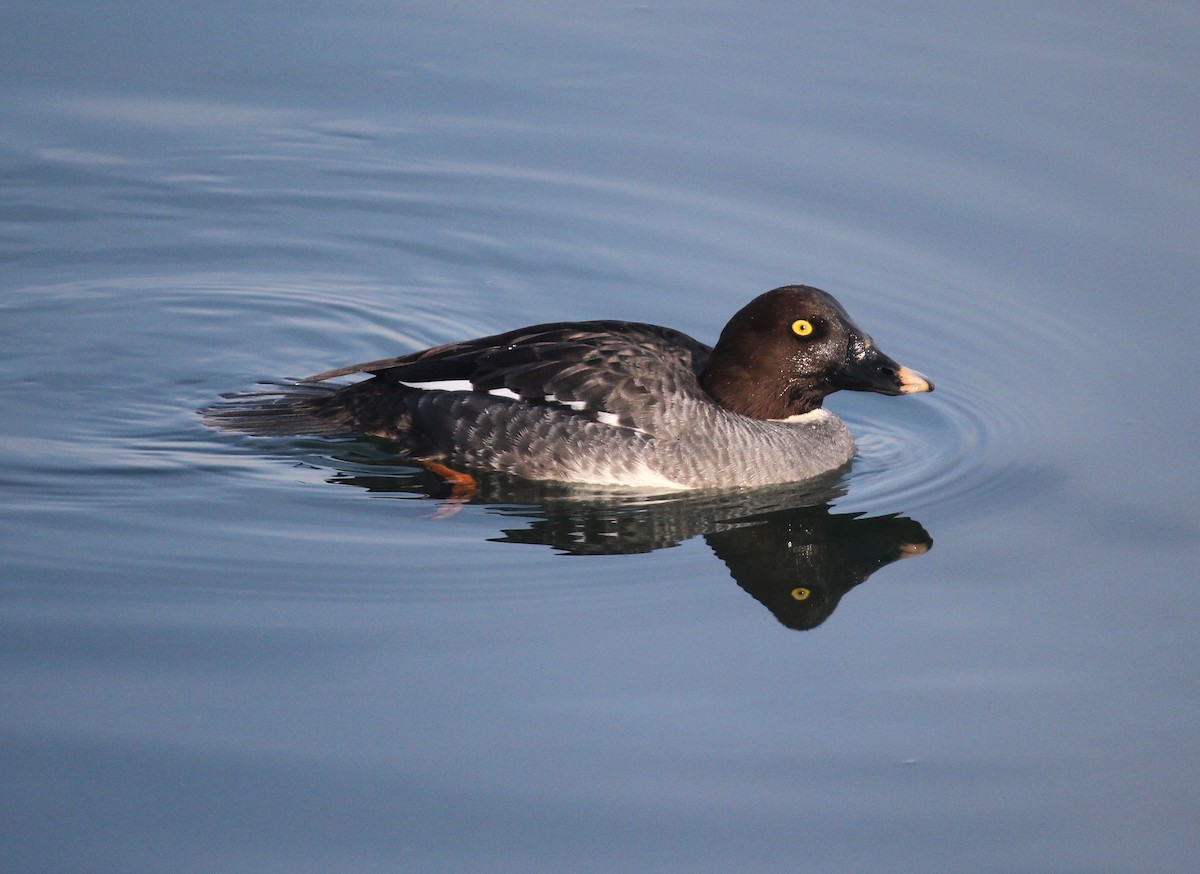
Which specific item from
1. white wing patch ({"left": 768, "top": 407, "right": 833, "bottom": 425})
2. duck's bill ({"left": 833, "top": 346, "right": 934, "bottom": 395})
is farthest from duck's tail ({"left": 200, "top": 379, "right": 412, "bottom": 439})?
duck's bill ({"left": 833, "top": 346, "right": 934, "bottom": 395})

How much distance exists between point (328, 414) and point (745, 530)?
3.06 metres

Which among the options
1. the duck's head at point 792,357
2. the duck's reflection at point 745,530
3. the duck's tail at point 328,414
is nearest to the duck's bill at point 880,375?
the duck's head at point 792,357

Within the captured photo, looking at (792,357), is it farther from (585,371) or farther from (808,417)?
(585,371)

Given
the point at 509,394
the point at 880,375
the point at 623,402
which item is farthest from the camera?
the point at 880,375

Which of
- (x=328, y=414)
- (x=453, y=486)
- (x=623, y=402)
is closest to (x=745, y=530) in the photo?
(x=623, y=402)

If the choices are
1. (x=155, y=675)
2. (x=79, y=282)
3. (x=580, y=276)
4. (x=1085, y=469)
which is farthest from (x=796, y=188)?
(x=155, y=675)

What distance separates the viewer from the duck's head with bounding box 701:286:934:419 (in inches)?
414

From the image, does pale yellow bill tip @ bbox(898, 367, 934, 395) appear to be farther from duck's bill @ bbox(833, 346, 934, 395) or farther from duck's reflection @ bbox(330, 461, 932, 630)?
duck's reflection @ bbox(330, 461, 932, 630)

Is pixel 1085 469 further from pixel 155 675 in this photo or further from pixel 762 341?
pixel 155 675

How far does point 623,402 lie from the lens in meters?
10.3

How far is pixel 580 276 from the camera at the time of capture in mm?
12844

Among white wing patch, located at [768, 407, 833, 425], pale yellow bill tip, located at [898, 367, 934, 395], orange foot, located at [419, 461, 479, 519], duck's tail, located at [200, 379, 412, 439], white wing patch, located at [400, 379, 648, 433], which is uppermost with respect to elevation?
pale yellow bill tip, located at [898, 367, 934, 395]

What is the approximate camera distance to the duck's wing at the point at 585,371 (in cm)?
1028

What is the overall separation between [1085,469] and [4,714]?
6.85 meters
